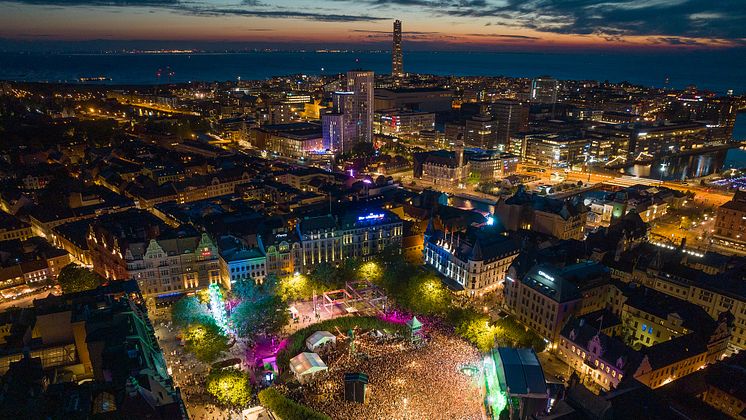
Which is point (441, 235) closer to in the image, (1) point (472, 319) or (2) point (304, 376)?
(1) point (472, 319)

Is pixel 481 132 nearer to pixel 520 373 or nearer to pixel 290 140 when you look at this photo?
pixel 290 140

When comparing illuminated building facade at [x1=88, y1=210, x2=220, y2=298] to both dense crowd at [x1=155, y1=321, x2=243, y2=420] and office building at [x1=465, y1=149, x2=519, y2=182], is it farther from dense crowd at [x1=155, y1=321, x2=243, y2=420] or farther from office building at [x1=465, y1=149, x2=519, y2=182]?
office building at [x1=465, y1=149, x2=519, y2=182]

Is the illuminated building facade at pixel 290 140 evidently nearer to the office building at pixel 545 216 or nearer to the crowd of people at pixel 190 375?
the office building at pixel 545 216

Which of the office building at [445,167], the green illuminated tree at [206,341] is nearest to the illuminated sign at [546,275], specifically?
the green illuminated tree at [206,341]

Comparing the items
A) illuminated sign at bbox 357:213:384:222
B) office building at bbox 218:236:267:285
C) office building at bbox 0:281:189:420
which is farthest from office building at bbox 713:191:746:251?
office building at bbox 0:281:189:420

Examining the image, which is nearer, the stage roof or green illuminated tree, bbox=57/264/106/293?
the stage roof

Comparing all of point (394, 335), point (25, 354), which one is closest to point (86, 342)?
point (25, 354)
